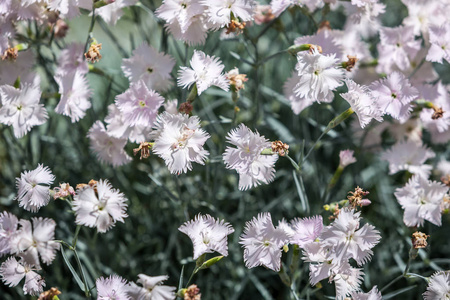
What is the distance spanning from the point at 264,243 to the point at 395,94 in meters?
0.42

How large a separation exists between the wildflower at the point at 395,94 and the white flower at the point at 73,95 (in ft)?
1.99

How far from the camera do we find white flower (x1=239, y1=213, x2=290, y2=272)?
2.90ft

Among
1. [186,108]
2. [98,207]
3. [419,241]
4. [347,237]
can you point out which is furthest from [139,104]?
[419,241]

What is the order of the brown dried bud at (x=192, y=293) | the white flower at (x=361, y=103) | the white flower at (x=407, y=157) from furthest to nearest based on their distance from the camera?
the white flower at (x=407, y=157)
the white flower at (x=361, y=103)
the brown dried bud at (x=192, y=293)

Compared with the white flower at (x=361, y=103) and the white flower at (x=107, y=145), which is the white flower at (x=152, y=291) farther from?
the white flower at (x=361, y=103)

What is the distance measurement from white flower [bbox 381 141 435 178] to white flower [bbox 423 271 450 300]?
308 mm

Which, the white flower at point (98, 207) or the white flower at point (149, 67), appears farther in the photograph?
the white flower at point (149, 67)

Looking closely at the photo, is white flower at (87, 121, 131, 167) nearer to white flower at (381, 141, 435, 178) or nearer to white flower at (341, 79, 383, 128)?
white flower at (341, 79, 383, 128)

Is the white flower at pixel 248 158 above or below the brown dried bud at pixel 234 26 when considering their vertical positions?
below

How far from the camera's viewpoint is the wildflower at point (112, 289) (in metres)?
0.86

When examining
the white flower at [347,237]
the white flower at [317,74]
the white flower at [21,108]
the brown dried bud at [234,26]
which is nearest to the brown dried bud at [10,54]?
the white flower at [21,108]

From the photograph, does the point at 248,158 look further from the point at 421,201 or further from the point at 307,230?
the point at 421,201

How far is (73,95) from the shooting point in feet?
3.47

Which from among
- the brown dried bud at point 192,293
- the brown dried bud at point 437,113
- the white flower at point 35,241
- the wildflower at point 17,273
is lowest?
the brown dried bud at point 437,113
